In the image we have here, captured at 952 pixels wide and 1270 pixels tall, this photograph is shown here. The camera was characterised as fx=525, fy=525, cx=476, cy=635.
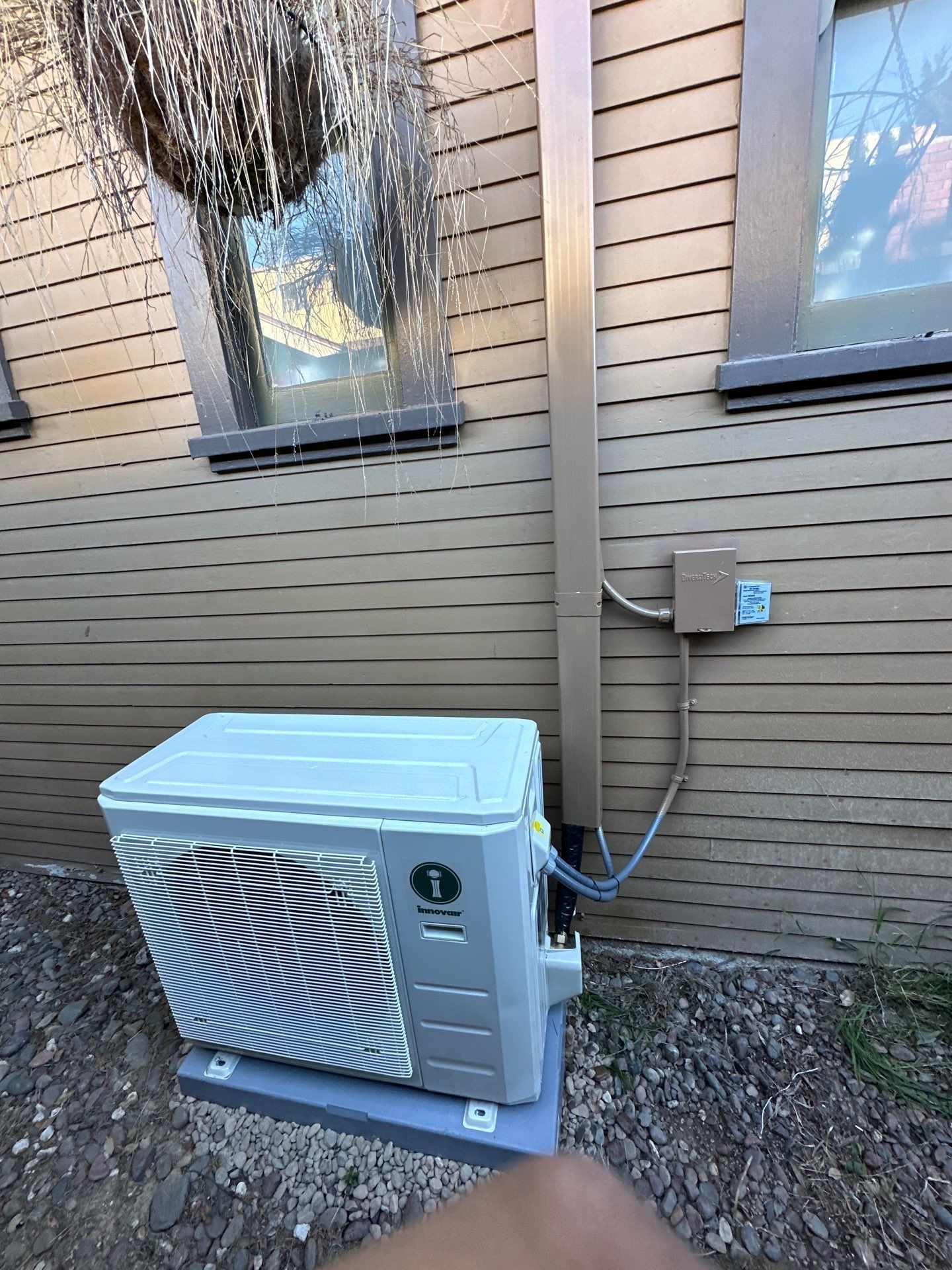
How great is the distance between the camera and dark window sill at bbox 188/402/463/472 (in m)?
1.46

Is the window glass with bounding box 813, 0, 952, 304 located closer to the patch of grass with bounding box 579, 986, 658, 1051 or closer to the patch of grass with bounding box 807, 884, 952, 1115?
the patch of grass with bounding box 807, 884, 952, 1115

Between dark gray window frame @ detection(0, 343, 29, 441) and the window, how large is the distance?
2202mm

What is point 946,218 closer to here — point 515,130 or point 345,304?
point 515,130

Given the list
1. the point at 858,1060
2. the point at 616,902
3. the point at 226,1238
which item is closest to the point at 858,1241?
the point at 858,1060

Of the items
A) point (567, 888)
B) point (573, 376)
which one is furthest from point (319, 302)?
point (567, 888)

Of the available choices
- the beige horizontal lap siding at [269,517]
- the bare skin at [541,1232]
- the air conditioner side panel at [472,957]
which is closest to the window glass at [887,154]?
the beige horizontal lap siding at [269,517]

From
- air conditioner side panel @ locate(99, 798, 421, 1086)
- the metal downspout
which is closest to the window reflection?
the metal downspout

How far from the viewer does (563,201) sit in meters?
Answer: 1.19

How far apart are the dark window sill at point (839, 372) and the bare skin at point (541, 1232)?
5.94ft

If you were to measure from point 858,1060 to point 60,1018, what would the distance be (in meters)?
2.36

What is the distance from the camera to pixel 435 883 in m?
0.99

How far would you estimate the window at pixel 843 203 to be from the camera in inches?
44.5

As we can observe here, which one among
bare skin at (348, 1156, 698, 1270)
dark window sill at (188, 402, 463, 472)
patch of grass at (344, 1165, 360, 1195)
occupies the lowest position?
patch of grass at (344, 1165, 360, 1195)

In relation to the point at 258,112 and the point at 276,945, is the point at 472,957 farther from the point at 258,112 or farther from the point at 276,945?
the point at 258,112
